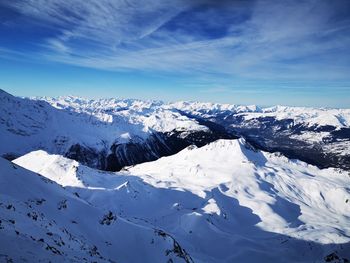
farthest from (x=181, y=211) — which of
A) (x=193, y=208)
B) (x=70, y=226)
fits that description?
(x=70, y=226)

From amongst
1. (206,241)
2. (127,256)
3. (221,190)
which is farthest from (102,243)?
(221,190)

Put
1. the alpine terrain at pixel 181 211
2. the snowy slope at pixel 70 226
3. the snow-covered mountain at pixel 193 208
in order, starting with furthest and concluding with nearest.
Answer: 1. the snow-covered mountain at pixel 193 208
2. the alpine terrain at pixel 181 211
3. the snowy slope at pixel 70 226

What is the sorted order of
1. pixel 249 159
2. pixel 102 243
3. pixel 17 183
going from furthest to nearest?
pixel 249 159 < pixel 17 183 < pixel 102 243

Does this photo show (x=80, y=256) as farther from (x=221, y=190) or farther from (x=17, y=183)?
(x=221, y=190)

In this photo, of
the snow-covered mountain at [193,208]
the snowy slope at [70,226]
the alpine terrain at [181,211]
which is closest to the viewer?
the snowy slope at [70,226]

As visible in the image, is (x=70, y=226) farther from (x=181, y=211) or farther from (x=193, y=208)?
(x=193, y=208)
